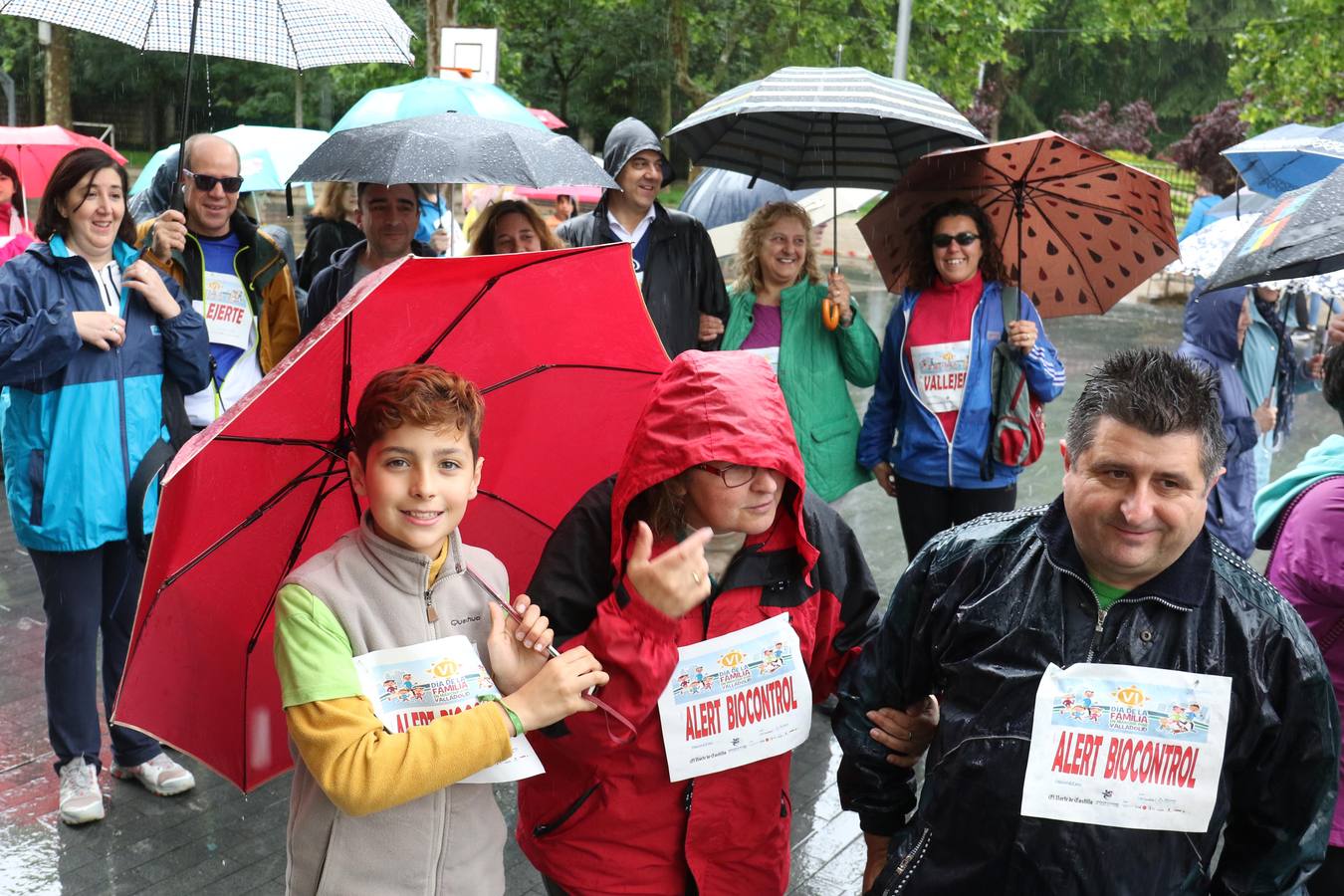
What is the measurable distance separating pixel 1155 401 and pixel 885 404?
3346 millimetres

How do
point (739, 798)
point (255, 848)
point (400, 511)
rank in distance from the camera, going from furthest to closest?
point (255, 848)
point (739, 798)
point (400, 511)

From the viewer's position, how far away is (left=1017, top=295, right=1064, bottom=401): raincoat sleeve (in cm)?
522

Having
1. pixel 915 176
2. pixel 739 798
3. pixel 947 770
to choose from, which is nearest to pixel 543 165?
pixel 915 176

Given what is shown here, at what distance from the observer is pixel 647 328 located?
3215 mm

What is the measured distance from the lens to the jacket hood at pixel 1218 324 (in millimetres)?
6750

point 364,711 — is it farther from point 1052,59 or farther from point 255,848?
point 1052,59

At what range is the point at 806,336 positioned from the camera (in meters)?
5.80

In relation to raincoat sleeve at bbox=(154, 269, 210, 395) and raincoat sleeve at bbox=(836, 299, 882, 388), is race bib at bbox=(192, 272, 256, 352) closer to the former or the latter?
raincoat sleeve at bbox=(154, 269, 210, 395)

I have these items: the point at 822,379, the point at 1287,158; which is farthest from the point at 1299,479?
the point at 1287,158

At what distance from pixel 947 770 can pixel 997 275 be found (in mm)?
3342

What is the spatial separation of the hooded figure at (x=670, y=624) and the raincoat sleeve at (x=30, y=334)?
2.21m

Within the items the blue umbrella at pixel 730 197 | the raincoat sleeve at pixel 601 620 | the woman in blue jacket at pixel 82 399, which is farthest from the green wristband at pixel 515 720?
the blue umbrella at pixel 730 197

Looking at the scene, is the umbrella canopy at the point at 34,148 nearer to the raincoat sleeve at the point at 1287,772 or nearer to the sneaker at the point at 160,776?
the sneaker at the point at 160,776

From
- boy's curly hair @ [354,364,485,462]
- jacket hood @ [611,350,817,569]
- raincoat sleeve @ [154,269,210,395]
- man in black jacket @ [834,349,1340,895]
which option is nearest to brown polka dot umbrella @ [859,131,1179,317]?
raincoat sleeve @ [154,269,210,395]
